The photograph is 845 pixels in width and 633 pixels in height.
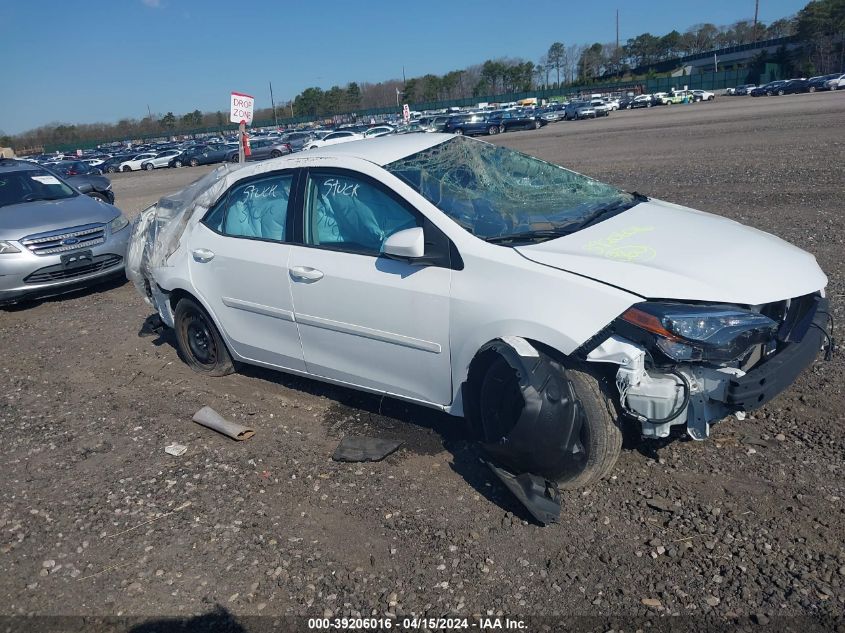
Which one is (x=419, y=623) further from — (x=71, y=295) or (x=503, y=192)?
(x=71, y=295)

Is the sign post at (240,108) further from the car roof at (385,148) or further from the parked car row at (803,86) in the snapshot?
the parked car row at (803,86)

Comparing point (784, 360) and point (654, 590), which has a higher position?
point (784, 360)

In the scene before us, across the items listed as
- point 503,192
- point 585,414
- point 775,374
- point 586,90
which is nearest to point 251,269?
point 503,192

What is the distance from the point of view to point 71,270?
8.43 meters

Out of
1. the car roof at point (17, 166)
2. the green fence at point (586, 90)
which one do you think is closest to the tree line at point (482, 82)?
the green fence at point (586, 90)

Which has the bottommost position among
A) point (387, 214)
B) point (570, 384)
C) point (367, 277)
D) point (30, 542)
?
point (30, 542)

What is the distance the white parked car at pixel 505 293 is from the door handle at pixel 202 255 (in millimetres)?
12

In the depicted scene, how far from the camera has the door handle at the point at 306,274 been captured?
169 inches

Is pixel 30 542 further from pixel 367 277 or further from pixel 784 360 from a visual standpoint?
pixel 784 360

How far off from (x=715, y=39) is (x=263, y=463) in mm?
145370

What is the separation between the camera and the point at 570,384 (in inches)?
131

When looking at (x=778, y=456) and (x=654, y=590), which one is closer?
(x=654, y=590)

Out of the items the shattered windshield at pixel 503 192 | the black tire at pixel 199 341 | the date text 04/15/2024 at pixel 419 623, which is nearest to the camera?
the date text 04/15/2024 at pixel 419 623

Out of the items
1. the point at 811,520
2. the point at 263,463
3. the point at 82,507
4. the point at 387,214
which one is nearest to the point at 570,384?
the point at 811,520
